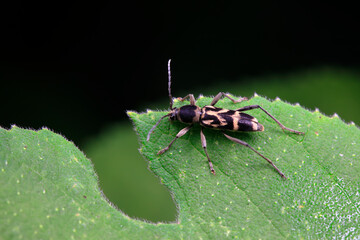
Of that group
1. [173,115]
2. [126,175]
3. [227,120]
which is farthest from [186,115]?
[126,175]

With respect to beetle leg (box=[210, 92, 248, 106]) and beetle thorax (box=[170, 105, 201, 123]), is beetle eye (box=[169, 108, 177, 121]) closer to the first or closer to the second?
beetle thorax (box=[170, 105, 201, 123])

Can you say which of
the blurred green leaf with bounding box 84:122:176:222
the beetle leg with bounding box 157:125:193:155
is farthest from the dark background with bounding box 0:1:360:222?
the beetle leg with bounding box 157:125:193:155

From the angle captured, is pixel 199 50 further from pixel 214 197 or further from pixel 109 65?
pixel 214 197

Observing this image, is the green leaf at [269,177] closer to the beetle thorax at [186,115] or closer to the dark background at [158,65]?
the beetle thorax at [186,115]

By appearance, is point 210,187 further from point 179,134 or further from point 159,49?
point 159,49

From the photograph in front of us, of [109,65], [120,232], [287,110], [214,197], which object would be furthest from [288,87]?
[120,232]

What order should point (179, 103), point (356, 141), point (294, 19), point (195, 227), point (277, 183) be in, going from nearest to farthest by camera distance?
point (195, 227), point (277, 183), point (356, 141), point (179, 103), point (294, 19)
